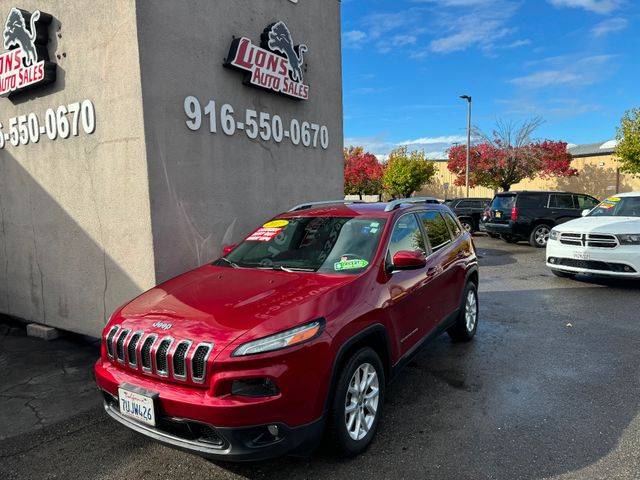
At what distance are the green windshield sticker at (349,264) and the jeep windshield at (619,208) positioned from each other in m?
7.46

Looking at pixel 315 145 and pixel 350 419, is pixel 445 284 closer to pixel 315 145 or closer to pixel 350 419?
pixel 350 419

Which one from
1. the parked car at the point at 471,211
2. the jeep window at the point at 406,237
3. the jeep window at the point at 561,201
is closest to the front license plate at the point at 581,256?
the jeep window at the point at 406,237

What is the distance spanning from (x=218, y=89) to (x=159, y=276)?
2359 millimetres

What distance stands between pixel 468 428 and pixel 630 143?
87.0 ft

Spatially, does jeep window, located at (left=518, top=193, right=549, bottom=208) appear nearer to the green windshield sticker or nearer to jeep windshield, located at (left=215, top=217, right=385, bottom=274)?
jeep windshield, located at (left=215, top=217, right=385, bottom=274)

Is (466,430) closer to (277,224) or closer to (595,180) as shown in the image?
(277,224)

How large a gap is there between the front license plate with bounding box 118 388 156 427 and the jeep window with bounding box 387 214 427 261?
1.96 meters

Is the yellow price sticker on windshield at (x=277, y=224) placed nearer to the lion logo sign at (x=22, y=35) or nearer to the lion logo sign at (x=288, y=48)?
the lion logo sign at (x=288, y=48)

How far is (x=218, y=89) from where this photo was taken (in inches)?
214

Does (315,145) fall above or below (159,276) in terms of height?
above

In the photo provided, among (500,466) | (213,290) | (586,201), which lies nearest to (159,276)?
(213,290)

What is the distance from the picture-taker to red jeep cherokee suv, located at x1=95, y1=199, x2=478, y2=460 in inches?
96.7

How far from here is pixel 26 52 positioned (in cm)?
536

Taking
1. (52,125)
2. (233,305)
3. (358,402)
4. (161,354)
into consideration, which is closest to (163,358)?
(161,354)
